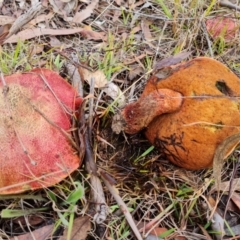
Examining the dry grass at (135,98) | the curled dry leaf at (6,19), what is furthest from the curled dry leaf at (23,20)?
the curled dry leaf at (6,19)

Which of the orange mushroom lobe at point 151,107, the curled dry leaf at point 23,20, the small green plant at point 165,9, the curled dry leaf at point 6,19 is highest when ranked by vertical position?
the curled dry leaf at point 23,20

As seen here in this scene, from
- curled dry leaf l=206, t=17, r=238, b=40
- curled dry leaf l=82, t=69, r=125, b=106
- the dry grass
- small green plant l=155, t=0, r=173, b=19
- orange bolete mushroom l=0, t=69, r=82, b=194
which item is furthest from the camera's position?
small green plant l=155, t=0, r=173, b=19

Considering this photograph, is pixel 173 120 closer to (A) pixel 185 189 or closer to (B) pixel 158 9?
(A) pixel 185 189

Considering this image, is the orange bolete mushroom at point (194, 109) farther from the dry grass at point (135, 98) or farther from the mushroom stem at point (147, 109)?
the dry grass at point (135, 98)

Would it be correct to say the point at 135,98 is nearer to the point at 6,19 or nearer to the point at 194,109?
Result: the point at 194,109

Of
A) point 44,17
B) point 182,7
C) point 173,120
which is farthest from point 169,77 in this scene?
point 44,17

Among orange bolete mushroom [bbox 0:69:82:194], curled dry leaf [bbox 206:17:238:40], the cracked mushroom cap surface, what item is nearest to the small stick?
orange bolete mushroom [bbox 0:69:82:194]

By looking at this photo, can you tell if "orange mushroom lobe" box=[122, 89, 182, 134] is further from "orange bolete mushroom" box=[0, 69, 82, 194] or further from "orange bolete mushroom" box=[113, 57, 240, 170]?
"orange bolete mushroom" box=[0, 69, 82, 194]
